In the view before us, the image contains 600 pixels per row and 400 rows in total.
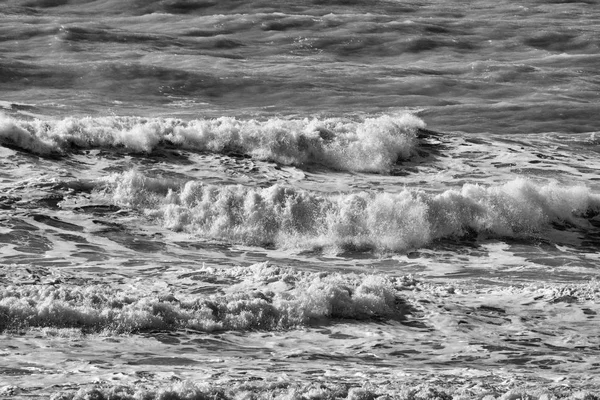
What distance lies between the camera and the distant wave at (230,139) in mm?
15977

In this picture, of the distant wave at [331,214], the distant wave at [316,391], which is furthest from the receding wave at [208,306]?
the distant wave at [331,214]

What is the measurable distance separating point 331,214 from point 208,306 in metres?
4.46

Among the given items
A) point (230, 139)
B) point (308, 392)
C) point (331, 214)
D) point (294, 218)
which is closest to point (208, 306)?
point (308, 392)

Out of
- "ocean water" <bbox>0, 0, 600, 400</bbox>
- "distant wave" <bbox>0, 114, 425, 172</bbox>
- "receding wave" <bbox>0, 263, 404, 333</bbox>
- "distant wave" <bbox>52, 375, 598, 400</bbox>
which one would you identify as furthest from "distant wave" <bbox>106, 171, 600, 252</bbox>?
"distant wave" <bbox>52, 375, 598, 400</bbox>

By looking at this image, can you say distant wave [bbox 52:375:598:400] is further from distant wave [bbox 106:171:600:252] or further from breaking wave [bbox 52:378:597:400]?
distant wave [bbox 106:171:600:252]

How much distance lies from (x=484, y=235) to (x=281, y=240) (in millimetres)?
2887

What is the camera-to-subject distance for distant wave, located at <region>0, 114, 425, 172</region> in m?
16.0

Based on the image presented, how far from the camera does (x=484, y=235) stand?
14.1 metres

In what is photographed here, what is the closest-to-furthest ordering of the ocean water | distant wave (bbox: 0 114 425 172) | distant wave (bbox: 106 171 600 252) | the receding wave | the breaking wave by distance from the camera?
1. the breaking wave
2. the ocean water
3. the receding wave
4. distant wave (bbox: 106 171 600 252)
5. distant wave (bbox: 0 114 425 172)

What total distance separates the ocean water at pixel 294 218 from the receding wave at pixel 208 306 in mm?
23

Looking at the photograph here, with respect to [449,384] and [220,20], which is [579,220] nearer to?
[449,384]

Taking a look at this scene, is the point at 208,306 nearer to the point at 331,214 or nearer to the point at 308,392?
the point at 308,392

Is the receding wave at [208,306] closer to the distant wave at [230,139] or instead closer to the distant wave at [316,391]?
the distant wave at [316,391]

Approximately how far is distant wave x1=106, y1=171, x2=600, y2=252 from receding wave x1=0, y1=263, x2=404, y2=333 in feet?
8.75
